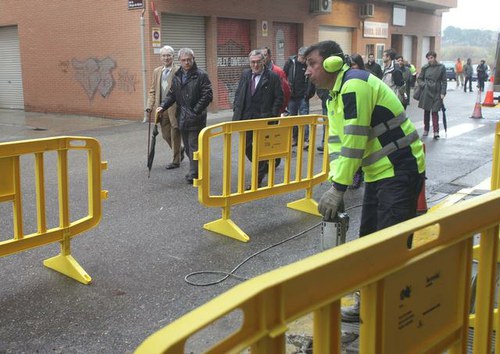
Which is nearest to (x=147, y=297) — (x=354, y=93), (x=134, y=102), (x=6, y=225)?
(x=354, y=93)

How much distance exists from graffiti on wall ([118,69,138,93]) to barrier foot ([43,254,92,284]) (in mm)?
12380

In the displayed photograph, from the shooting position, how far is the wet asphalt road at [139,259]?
3975 millimetres

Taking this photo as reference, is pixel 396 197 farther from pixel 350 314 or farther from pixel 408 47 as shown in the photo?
pixel 408 47

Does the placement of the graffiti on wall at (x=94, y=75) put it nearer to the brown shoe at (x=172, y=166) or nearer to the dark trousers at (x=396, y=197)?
the brown shoe at (x=172, y=166)

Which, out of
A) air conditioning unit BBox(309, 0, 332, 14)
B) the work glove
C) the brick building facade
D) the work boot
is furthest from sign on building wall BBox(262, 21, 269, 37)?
the work boot

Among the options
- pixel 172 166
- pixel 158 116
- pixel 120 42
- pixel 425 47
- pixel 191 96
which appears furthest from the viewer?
pixel 425 47

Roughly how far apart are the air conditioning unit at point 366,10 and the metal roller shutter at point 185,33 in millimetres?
10236

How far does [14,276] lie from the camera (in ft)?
16.1

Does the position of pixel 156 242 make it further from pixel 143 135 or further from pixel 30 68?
pixel 30 68

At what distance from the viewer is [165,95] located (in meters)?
9.04

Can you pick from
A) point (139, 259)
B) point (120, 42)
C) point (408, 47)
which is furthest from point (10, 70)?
point (408, 47)

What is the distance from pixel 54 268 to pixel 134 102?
490 inches

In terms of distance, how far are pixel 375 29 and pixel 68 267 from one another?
24.8 metres

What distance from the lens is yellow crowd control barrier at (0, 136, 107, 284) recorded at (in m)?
4.51
